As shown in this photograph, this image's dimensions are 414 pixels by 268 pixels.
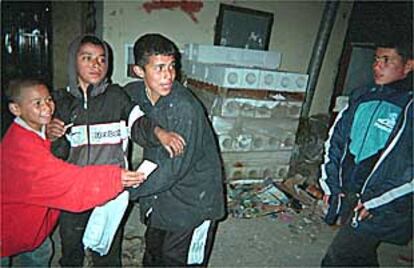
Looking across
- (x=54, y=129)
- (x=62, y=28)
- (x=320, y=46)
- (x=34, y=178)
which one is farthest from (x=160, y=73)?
(x=62, y=28)

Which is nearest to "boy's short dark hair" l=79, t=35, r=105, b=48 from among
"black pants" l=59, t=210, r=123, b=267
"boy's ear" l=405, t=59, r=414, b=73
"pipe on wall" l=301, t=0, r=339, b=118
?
"black pants" l=59, t=210, r=123, b=267

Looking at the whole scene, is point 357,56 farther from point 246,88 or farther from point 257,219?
point 257,219

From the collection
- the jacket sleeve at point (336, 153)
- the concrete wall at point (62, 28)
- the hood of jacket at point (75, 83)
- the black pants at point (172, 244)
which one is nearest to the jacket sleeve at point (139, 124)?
the hood of jacket at point (75, 83)

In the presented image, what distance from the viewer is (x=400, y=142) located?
1.44 metres

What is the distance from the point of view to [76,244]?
1.67 meters

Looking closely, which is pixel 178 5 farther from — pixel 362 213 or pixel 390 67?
pixel 362 213

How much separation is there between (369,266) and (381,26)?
9.10 feet

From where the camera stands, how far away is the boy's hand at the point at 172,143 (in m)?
1.38

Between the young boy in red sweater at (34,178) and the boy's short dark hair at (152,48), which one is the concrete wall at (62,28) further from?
the young boy in red sweater at (34,178)

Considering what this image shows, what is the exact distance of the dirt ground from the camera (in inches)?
87.6

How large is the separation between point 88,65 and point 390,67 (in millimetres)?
1219

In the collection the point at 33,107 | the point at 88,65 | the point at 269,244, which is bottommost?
the point at 269,244

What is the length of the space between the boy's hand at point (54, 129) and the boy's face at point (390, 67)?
129 centimetres

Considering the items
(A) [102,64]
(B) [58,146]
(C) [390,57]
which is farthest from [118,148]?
(C) [390,57]
